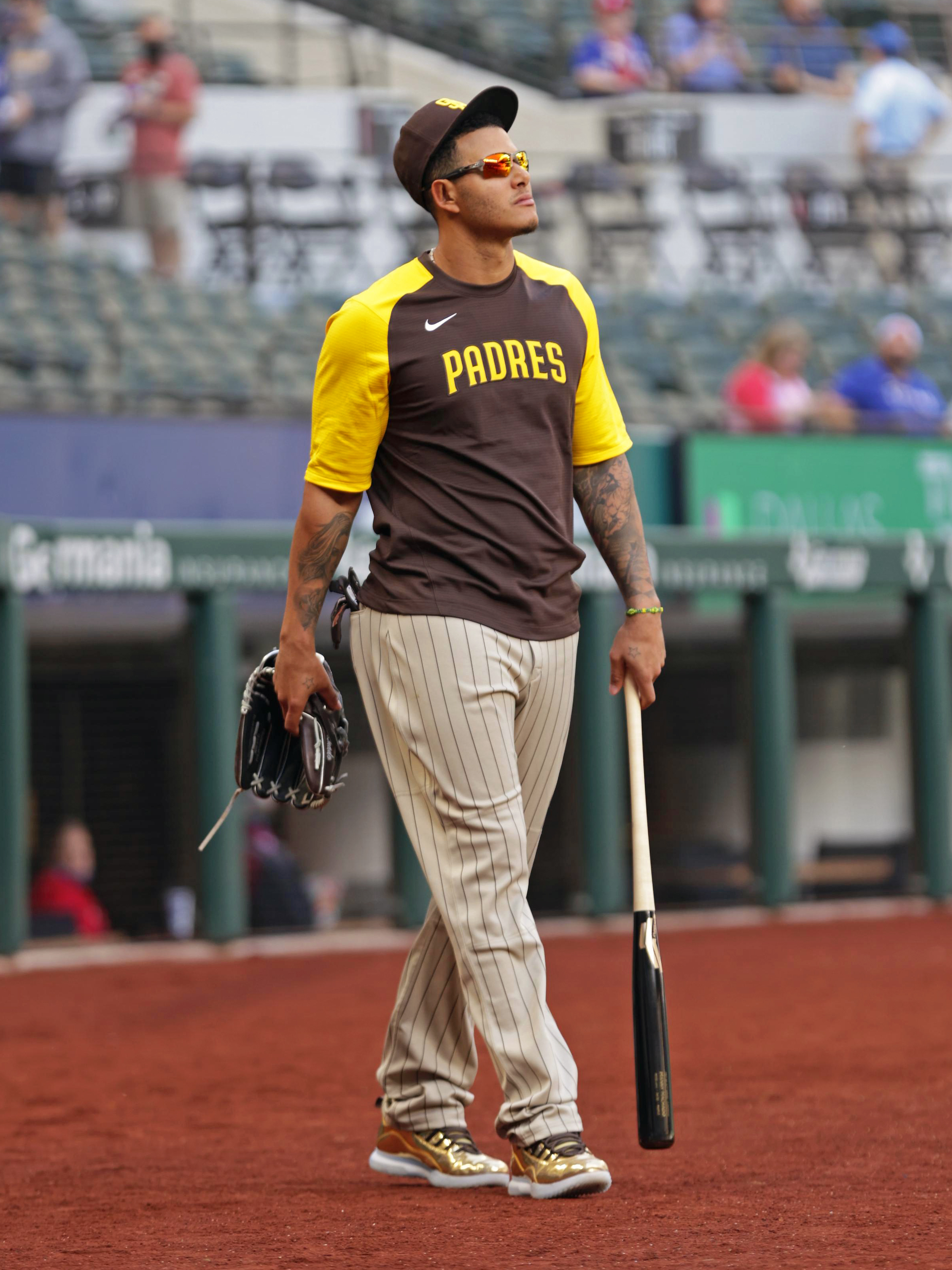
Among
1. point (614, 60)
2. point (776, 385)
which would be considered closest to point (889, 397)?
point (776, 385)

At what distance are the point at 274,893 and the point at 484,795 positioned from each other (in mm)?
6444

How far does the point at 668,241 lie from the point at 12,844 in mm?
8019

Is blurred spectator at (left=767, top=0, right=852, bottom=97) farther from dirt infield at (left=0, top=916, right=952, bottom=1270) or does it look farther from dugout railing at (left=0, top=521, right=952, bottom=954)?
dirt infield at (left=0, top=916, right=952, bottom=1270)

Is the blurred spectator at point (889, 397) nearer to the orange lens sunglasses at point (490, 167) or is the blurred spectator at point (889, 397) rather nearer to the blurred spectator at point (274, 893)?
the blurred spectator at point (274, 893)

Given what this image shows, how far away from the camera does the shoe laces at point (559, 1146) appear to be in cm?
371

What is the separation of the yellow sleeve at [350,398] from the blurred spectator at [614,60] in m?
12.3

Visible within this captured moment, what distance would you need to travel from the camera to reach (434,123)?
12.7 ft

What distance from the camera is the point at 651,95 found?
15.6 meters

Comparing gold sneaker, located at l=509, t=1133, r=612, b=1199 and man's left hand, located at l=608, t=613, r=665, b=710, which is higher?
man's left hand, located at l=608, t=613, r=665, b=710

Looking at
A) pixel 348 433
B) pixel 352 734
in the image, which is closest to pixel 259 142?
pixel 352 734

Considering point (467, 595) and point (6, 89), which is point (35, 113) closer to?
point (6, 89)

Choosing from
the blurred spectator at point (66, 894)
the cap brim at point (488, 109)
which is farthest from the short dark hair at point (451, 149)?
the blurred spectator at point (66, 894)

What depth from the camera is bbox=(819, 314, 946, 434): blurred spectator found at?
40.3 ft

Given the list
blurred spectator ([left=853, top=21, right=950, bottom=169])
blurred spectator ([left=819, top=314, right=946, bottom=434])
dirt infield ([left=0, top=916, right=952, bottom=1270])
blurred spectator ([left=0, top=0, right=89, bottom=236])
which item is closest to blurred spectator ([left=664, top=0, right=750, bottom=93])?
blurred spectator ([left=853, top=21, right=950, bottom=169])
